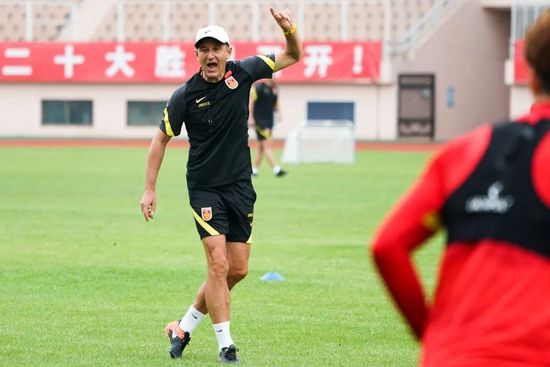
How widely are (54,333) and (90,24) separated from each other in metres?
42.1

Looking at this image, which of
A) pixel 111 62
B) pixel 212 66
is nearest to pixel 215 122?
pixel 212 66

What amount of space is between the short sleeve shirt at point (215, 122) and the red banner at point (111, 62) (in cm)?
3904

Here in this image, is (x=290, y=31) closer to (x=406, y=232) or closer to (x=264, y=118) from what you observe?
(x=406, y=232)

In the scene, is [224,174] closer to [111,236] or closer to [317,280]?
[317,280]

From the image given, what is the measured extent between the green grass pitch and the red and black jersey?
16.9 ft

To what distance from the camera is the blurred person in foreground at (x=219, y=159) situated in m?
8.79

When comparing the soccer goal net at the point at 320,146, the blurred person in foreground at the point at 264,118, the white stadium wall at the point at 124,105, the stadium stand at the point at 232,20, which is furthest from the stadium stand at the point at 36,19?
the blurred person in foreground at the point at 264,118

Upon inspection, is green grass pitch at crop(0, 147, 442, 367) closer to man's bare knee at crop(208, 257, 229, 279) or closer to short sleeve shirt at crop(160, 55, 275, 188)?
→ man's bare knee at crop(208, 257, 229, 279)

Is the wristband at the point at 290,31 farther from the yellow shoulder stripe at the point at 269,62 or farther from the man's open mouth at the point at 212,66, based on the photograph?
the man's open mouth at the point at 212,66

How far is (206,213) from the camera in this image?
881 centimetres

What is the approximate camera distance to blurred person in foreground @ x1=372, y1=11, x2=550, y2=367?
371 centimetres

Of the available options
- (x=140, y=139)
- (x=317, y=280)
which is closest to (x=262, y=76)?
(x=317, y=280)

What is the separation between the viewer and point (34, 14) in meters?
52.0

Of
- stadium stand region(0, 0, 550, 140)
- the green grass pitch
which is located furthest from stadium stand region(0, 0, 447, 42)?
the green grass pitch
